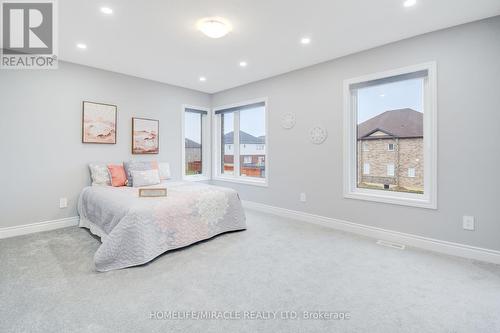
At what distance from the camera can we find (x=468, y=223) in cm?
262

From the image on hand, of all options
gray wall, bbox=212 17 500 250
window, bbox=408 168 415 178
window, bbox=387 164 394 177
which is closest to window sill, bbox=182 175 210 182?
gray wall, bbox=212 17 500 250

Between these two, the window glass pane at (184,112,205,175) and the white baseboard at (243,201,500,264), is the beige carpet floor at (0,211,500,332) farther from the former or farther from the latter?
the window glass pane at (184,112,205,175)

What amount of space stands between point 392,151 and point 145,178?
3.65 metres

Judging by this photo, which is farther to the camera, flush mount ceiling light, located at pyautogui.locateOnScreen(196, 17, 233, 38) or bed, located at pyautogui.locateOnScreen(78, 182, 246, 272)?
flush mount ceiling light, located at pyautogui.locateOnScreen(196, 17, 233, 38)

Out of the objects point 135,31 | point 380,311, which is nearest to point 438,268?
point 380,311

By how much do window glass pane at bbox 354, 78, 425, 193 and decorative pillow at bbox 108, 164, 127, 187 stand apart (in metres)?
3.62

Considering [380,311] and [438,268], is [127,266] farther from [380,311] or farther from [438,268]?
[438,268]

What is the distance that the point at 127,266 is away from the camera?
237 cm

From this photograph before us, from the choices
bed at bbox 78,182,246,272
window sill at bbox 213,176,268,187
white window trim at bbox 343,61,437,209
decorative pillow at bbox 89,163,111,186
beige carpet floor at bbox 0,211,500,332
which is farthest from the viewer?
window sill at bbox 213,176,268,187

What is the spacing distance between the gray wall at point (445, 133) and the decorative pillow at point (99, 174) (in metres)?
3.12

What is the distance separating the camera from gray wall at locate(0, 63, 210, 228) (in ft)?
10.7

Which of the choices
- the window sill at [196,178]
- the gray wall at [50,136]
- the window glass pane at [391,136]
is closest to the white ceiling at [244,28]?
the gray wall at [50,136]

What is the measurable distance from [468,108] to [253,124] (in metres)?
3.35

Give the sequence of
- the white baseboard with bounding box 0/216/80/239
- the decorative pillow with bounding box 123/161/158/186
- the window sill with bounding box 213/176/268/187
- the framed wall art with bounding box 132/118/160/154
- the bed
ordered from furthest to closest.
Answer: the window sill with bounding box 213/176/268/187 → the framed wall art with bounding box 132/118/160/154 → the decorative pillow with bounding box 123/161/158/186 → the white baseboard with bounding box 0/216/80/239 → the bed
